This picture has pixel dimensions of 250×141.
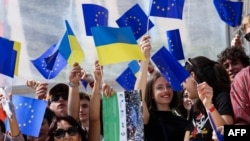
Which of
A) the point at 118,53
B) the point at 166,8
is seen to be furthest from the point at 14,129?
the point at 166,8

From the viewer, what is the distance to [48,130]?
454 centimetres

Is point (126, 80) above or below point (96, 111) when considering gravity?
above

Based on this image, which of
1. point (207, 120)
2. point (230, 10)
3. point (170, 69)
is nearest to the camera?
point (207, 120)

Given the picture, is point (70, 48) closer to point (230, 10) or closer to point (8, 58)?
point (8, 58)

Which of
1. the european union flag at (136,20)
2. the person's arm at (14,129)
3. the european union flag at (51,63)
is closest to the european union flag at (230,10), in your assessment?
the european union flag at (136,20)

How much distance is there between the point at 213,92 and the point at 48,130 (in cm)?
105

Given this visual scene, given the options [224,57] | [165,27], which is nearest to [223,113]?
[224,57]

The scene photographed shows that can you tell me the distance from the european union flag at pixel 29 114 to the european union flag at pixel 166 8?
923 millimetres

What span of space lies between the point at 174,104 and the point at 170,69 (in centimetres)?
23

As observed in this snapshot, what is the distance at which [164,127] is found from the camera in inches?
170

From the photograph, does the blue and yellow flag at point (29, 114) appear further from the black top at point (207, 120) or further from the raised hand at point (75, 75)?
the black top at point (207, 120)

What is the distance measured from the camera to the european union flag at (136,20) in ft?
15.6

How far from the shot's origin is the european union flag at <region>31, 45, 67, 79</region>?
527 centimetres

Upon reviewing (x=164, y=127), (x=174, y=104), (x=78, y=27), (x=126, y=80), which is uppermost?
(x=78, y=27)
